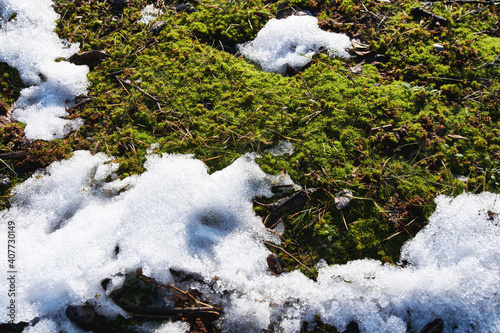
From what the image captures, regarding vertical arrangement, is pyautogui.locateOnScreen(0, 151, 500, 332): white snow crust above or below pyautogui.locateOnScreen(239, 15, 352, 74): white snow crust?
below

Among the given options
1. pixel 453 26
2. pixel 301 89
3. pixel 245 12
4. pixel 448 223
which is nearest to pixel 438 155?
pixel 448 223

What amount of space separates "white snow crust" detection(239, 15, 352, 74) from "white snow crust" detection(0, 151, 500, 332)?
1444 mm

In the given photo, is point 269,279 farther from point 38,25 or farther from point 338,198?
point 38,25

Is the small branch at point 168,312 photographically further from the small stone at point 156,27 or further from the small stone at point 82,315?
the small stone at point 156,27

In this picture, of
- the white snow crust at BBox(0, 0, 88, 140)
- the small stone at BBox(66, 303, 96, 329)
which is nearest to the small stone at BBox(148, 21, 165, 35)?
the white snow crust at BBox(0, 0, 88, 140)

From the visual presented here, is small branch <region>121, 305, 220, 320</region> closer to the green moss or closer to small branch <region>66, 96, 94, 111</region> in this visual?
the green moss

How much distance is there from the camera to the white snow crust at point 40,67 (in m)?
3.38

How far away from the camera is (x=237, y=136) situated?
3.21 meters

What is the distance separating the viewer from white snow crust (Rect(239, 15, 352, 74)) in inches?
147

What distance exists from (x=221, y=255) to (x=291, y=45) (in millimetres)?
2664

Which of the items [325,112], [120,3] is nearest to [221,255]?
[325,112]

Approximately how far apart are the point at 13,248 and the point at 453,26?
5.40 metres

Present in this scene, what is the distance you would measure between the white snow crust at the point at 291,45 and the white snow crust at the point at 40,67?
7.05ft

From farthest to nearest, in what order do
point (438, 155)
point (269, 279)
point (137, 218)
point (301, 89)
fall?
point (301, 89), point (438, 155), point (137, 218), point (269, 279)
